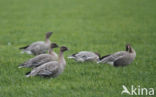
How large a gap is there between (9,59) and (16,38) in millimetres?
6834

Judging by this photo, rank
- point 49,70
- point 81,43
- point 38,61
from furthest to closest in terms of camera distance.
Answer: point 81,43, point 38,61, point 49,70

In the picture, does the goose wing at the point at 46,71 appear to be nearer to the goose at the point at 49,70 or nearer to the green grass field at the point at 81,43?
the goose at the point at 49,70

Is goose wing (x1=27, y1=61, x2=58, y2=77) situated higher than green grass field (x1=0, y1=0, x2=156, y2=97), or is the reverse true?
goose wing (x1=27, y1=61, x2=58, y2=77)

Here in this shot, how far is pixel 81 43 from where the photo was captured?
1797cm

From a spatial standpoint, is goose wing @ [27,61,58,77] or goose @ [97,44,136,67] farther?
goose @ [97,44,136,67]

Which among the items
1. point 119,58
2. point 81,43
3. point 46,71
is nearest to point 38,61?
point 46,71

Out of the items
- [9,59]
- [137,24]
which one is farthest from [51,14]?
[9,59]

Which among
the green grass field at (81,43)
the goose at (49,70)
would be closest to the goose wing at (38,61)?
the green grass field at (81,43)

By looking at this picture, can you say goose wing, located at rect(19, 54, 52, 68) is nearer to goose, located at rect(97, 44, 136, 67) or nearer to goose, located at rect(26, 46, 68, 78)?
goose, located at rect(26, 46, 68, 78)

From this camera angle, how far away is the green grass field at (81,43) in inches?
361

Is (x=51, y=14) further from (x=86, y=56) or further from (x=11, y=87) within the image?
(x=11, y=87)

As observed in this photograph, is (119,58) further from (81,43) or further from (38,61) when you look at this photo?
(81,43)

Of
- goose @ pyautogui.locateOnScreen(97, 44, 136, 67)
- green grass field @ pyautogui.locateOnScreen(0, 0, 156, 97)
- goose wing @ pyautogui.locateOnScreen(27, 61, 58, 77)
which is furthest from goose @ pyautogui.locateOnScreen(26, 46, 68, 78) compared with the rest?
goose @ pyautogui.locateOnScreen(97, 44, 136, 67)

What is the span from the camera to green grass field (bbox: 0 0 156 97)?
9.18 metres
